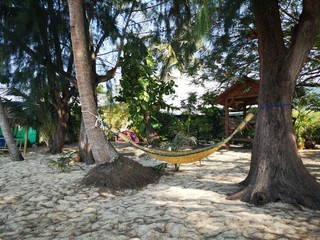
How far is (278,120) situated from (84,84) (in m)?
2.19

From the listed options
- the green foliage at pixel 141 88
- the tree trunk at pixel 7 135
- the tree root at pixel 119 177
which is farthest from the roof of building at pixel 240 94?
the tree trunk at pixel 7 135

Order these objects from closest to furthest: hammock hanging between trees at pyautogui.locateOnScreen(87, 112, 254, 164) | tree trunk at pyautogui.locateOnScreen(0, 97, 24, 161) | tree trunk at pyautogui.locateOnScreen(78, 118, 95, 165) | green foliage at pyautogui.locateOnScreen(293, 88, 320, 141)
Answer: hammock hanging between trees at pyautogui.locateOnScreen(87, 112, 254, 164)
tree trunk at pyautogui.locateOnScreen(78, 118, 95, 165)
tree trunk at pyautogui.locateOnScreen(0, 97, 24, 161)
green foliage at pyautogui.locateOnScreen(293, 88, 320, 141)

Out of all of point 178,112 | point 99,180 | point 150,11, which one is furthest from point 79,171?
point 178,112

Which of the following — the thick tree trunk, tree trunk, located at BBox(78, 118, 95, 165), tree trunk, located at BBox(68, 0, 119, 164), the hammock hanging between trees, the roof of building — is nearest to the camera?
the hammock hanging between trees

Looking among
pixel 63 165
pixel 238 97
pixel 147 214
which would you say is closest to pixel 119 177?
pixel 147 214

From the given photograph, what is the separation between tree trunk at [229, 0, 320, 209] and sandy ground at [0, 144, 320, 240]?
0.16 m

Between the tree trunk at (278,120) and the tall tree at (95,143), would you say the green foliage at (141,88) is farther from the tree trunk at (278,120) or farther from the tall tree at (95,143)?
Answer: the tree trunk at (278,120)

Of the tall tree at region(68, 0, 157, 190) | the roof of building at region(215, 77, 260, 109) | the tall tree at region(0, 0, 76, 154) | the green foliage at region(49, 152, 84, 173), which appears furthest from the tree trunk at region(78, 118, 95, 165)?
the roof of building at region(215, 77, 260, 109)

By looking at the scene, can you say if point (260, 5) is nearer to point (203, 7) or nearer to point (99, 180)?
point (203, 7)

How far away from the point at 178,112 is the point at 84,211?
6.80 meters

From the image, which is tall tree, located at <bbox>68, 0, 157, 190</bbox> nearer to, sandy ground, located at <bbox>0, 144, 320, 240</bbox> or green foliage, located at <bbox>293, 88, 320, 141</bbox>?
sandy ground, located at <bbox>0, 144, 320, 240</bbox>

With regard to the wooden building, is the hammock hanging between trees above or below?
below

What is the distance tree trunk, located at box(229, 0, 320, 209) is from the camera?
6.79 feet

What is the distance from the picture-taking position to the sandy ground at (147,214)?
1.58 metres
